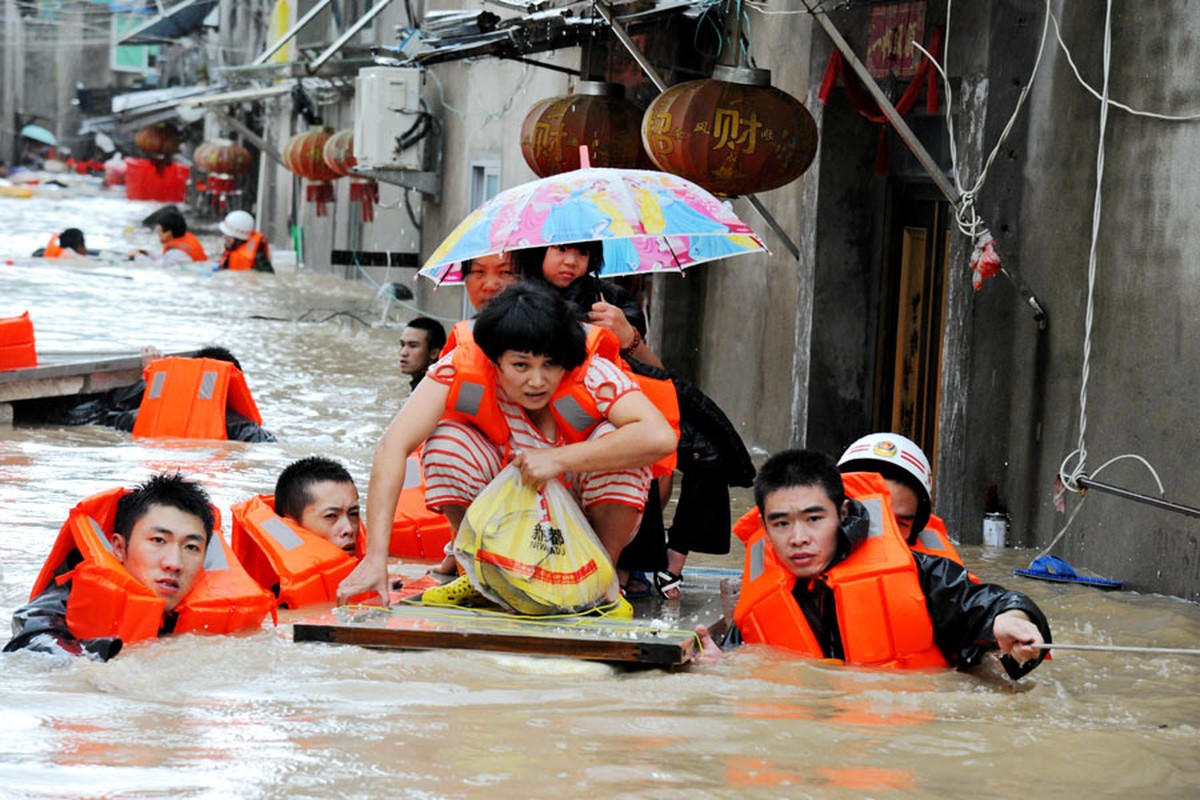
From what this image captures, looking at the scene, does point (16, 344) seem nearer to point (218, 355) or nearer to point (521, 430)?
point (218, 355)

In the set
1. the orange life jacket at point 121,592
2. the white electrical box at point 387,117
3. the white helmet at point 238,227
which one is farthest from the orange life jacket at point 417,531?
the white helmet at point 238,227

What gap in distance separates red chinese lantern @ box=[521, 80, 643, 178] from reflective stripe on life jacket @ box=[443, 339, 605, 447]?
17.0 ft

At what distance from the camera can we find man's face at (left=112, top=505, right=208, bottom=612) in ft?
19.3

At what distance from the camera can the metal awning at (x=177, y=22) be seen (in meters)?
39.4

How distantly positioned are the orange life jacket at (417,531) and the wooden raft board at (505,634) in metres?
1.99

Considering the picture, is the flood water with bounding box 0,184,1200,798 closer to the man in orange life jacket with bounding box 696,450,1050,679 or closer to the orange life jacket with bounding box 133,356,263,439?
the man in orange life jacket with bounding box 696,450,1050,679

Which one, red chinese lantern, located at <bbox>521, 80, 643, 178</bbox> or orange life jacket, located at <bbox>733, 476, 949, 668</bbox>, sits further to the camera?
red chinese lantern, located at <bbox>521, 80, 643, 178</bbox>

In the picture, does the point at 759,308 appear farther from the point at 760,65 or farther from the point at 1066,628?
the point at 1066,628

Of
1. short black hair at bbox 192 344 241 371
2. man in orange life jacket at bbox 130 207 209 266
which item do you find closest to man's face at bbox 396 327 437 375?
short black hair at bbox 192 344 241 371

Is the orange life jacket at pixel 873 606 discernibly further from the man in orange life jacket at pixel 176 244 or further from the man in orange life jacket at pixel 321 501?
the man in orange life jacket at pixel 176 244

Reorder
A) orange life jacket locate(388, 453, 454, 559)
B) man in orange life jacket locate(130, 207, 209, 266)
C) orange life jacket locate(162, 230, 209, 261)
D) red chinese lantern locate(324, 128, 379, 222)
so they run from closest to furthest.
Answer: orange life jacket locate(388, 453, 454, 559), red chinese lantern locate(324, 128, 379, 222), man in orange life jacket locate(130, 207, 209, 266), orange life jacket locate(162, 230, 209, 261)

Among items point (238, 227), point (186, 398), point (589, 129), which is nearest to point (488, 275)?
point (589, 129)

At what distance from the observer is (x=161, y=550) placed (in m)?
5.89

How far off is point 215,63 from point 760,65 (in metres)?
31.9
